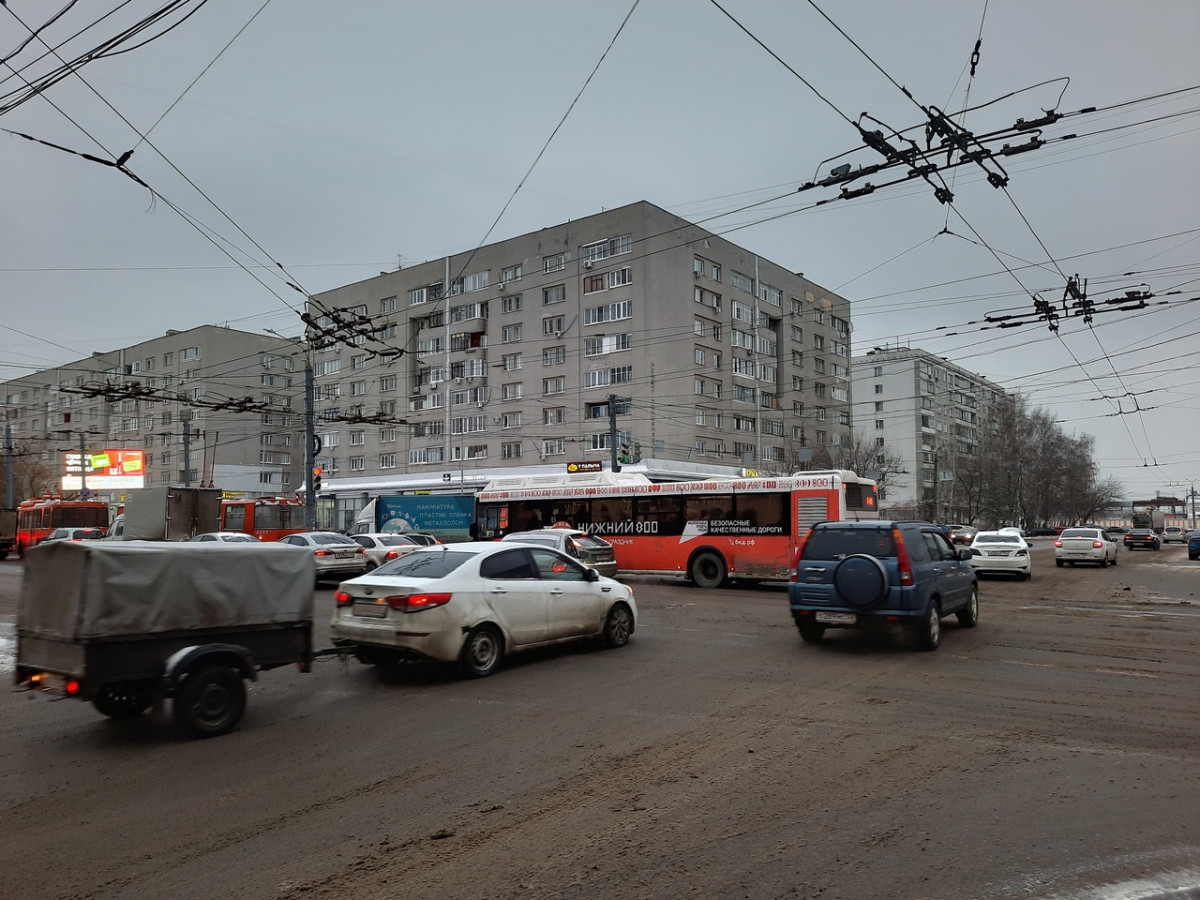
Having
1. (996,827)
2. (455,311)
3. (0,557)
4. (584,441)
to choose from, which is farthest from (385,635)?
(455,311)

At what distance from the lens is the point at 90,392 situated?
86.5 ft

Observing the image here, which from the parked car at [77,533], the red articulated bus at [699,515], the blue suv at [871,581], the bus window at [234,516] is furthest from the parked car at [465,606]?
the parked car at [77,533]

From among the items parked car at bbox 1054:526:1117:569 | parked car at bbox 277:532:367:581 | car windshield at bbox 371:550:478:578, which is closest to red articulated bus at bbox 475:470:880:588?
parked car at bbox 277:532:367:581

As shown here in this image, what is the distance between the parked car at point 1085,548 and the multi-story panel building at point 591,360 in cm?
2297

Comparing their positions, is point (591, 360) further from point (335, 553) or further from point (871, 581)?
point (871, 581)

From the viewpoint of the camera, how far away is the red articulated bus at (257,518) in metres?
32.8

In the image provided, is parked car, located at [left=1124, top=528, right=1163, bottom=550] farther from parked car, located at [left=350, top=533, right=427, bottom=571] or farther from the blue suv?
the blue suv

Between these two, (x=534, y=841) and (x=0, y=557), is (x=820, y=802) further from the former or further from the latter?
(x=0, y=557)

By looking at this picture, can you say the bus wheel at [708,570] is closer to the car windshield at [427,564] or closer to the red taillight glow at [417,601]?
the car windshield at [427,564]

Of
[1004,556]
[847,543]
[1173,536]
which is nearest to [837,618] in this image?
[847,543]

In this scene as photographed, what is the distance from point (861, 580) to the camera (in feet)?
34.3

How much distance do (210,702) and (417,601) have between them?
2.26 meters

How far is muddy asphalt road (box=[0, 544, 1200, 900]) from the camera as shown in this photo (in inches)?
156

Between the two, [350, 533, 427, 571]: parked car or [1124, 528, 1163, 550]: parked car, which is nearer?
[350, 533, 427, 571]: parked car
